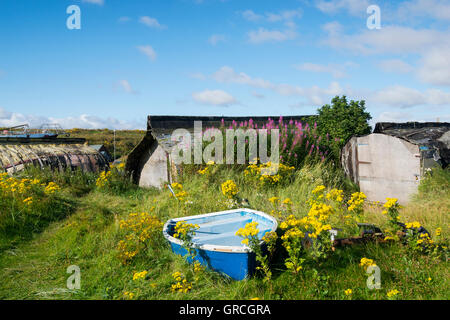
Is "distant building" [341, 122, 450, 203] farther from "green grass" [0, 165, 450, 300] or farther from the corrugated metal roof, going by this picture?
"green grass" [0, 165, 450, 300]

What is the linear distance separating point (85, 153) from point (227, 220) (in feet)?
32.0

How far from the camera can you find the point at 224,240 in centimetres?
514

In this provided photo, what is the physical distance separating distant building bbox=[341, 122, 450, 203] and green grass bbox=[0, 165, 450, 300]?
54 centimetres

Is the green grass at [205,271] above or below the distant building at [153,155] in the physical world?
below

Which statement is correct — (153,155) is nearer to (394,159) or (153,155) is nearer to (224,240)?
(224,240)

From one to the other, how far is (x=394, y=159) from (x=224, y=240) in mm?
5732

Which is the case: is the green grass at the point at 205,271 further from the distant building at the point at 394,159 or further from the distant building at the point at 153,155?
the distant building at the point at 153,155

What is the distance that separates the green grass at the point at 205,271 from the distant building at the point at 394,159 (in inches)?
21.4

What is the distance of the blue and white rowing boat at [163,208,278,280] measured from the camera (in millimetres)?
3955

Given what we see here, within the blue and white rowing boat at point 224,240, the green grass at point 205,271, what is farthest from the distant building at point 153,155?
the blue and white rowing boat at point 224,240

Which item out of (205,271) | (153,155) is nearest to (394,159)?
(205,271)

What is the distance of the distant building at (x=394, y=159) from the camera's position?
25.5ft

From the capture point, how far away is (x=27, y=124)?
21.3 m
